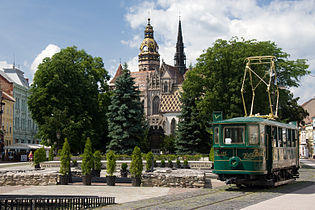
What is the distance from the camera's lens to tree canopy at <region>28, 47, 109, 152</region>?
4803 centimetres

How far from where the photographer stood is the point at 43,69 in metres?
50.1

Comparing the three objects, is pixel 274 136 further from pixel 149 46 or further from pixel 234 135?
pixel 149 46

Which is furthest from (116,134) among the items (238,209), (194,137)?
(238,209)

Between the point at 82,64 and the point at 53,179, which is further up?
the point at 82,64

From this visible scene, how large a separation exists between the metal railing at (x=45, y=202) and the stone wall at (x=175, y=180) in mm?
7342

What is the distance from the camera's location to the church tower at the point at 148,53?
153 meters

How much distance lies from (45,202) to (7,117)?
6179 centimetres

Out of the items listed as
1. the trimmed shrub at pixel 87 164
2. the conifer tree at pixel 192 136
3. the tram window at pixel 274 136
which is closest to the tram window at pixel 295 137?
the tram window at pixel 274 136

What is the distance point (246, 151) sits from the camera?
57.2ft

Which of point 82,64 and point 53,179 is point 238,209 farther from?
point 82,64

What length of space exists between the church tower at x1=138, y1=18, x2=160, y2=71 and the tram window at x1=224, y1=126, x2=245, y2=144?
441ft

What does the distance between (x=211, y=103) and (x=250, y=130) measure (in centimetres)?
2568

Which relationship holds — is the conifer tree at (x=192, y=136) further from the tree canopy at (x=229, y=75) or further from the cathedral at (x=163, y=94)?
the cathedral at (x=163, y=94)

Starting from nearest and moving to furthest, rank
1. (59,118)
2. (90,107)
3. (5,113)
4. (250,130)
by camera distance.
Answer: (250,130) < (59,118) < (90,107) < (5,113)
